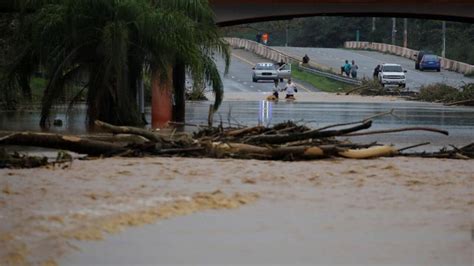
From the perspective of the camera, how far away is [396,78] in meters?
78.1

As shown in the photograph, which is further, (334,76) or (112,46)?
(334,76)

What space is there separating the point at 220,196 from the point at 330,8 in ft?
113

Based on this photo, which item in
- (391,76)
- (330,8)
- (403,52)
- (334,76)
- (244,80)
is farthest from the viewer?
(403,52)

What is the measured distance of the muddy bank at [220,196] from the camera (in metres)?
11.2

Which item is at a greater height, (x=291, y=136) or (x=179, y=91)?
(x=179, y=91)

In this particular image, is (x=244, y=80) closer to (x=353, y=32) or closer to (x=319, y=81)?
(x=319, y=81)

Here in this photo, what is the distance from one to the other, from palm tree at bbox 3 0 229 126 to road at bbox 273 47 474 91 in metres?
48.8

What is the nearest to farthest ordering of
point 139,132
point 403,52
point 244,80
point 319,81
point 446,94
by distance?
point 139,132 < point 446,94 < point 244,80 < point 319,81 < point 403,52

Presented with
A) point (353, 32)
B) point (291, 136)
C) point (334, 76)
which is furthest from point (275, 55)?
point (291, 136)

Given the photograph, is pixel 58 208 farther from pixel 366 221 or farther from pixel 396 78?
pixel 396 78

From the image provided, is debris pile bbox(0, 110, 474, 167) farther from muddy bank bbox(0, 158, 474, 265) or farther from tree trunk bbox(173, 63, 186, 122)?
tree trunk bbox(173, 63, 186, 122)

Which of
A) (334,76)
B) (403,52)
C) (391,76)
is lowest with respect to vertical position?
(334,76)

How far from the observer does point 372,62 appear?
106625mm

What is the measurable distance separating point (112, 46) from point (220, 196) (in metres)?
14.9
